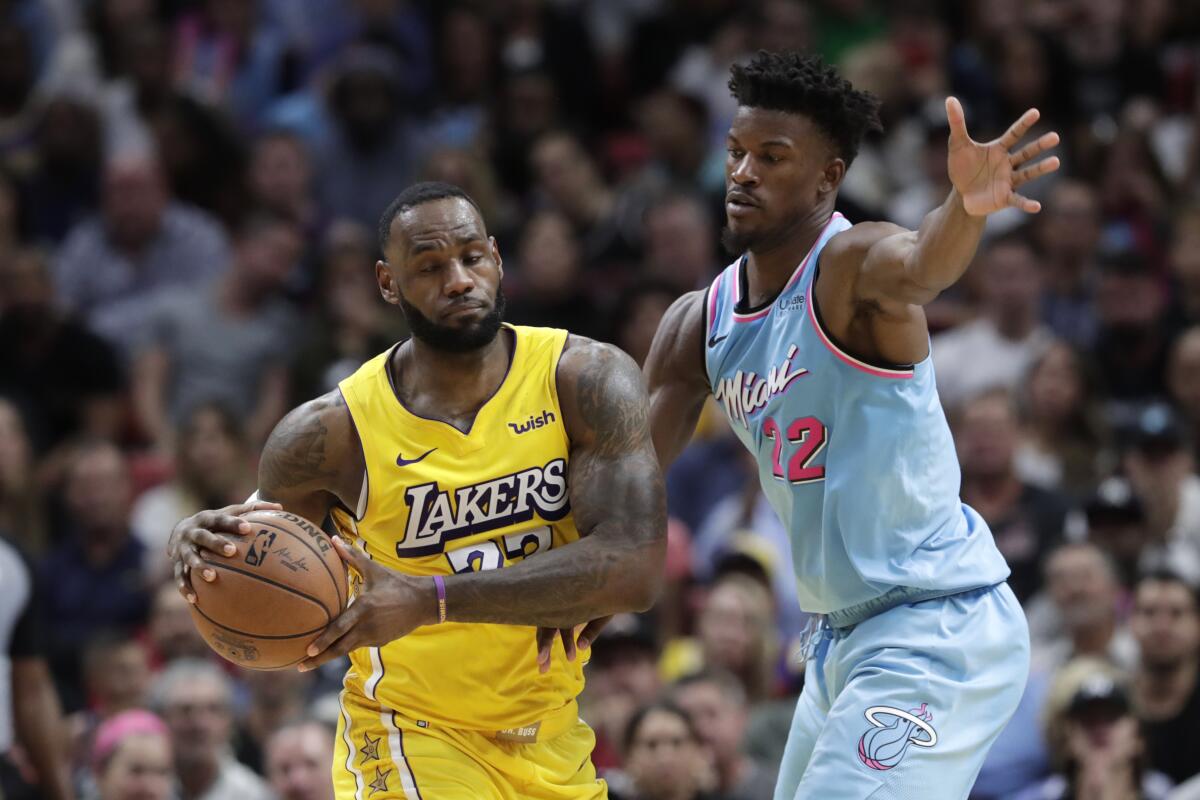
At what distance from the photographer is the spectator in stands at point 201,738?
8.41 metres

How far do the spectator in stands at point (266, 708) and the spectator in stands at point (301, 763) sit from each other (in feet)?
2.56

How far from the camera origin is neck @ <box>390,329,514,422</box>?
5.46m

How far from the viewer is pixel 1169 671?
8305 millimetres

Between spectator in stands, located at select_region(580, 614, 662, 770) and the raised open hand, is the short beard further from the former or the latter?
spectator in stands, located at select_region(580, 614, 662, 770)

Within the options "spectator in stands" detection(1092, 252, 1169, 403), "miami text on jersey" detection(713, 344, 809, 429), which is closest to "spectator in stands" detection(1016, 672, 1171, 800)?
"spectator in stands" detection(1092, 252, 1169, 403)

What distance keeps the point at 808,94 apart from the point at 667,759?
3.38m

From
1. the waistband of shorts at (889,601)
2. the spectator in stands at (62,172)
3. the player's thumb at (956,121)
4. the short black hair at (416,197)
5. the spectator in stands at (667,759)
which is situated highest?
the spectator in stands at (62,172)

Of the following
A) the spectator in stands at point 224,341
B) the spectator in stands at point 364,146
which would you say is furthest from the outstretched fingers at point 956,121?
the spectator in stands at point 364,146

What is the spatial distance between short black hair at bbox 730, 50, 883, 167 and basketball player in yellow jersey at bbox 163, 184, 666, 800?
0.90 metres

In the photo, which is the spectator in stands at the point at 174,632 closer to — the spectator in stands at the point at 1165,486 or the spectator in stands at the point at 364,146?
the spectator in stands at the point at 364,146

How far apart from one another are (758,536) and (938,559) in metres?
4.45

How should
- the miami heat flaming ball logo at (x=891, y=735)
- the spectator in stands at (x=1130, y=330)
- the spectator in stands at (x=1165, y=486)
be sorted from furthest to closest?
the spectator in stands at (x=1130, y=330) < the spectator in stands at (x=1165, y=486) < the miami heat flaming ball logo at (x=891, y=735)

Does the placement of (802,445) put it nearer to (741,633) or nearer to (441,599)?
(441,599)

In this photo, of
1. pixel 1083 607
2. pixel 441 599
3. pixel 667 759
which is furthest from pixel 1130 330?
pixel 441 599
